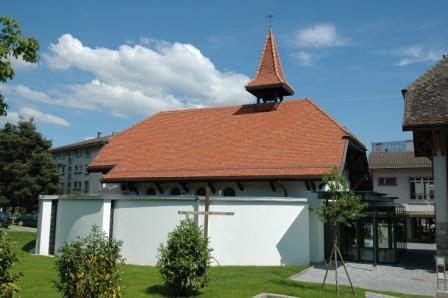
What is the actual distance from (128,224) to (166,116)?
12.3 m

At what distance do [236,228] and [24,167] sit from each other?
34.9 metres

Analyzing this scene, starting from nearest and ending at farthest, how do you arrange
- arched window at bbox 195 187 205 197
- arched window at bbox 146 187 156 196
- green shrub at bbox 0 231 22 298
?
1. green shrub at bbox 0 231 22 298
2. arched window at bbox 195 187 205 197
3. arched window at bbox 146 187 156 196

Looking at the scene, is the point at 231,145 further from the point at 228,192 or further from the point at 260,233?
the point at 260,233

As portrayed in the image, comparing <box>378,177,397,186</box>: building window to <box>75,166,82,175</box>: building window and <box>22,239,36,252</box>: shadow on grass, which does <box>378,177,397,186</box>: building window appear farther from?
<box>75,166,82,175</box>: building window

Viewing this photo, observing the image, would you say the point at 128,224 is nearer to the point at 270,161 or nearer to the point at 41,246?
the point at 41,246

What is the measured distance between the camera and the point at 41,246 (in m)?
23.1

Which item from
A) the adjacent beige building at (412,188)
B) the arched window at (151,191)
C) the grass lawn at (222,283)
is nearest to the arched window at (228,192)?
the arched window at (151,191)

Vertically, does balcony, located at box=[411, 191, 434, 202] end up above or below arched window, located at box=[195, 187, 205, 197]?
above

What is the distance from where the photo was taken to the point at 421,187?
39906 mm

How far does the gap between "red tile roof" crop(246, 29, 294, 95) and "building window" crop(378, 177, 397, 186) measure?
16.1 metres

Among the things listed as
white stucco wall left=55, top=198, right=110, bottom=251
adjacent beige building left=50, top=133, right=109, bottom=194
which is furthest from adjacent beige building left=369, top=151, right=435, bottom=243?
adjacent beige building left=50, top=133, right=109, bottom=194

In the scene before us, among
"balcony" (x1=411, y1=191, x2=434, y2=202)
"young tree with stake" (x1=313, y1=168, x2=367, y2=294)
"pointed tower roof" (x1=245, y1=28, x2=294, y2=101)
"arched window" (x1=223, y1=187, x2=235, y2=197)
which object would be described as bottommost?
"young tree with stake" (x1=313, y1=168, x2=367, y2=294)

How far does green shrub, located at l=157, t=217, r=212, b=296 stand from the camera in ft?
38.8

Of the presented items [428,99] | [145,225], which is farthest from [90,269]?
[428,99]
